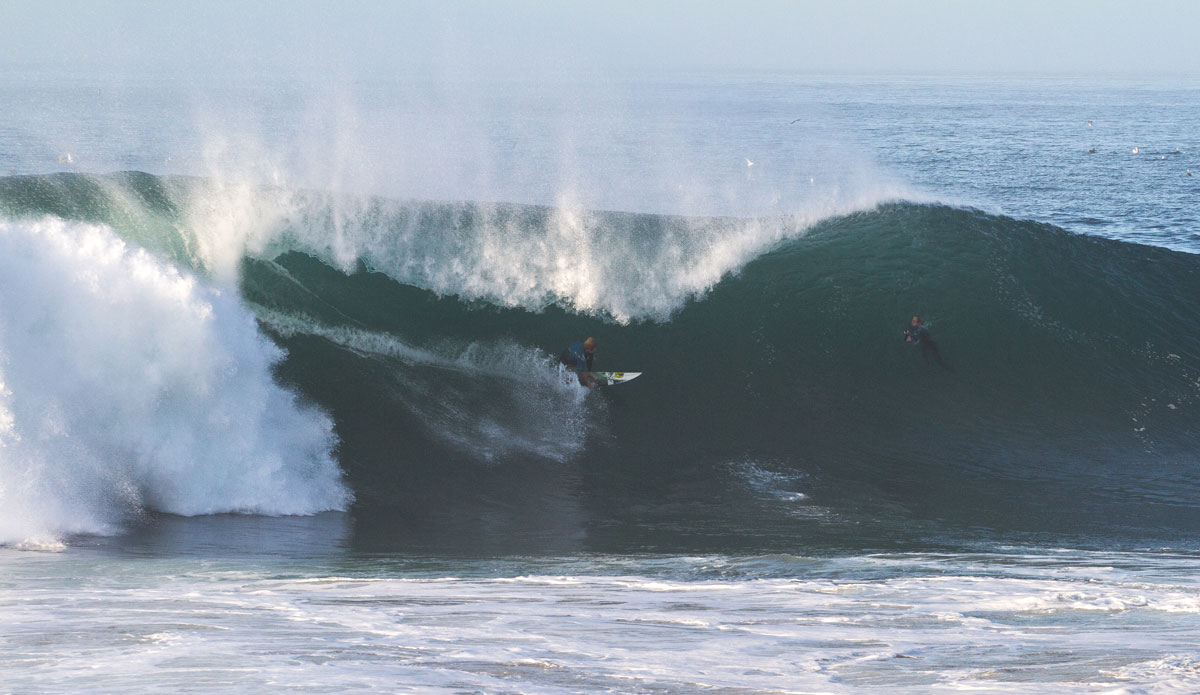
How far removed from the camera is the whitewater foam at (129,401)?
948cm

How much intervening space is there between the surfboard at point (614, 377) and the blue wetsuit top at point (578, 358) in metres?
0.17

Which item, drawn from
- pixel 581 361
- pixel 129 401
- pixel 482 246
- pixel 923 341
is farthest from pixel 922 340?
pixel 129 401

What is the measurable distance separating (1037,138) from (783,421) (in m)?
52.8

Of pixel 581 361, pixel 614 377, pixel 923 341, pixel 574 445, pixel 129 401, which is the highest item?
pixel 923 341

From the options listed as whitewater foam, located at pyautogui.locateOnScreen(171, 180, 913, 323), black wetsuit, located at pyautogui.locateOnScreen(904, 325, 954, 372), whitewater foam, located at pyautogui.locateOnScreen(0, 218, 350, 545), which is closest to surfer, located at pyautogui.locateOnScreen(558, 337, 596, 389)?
whitewater foam, located at pyautogui.locateOnScreen(171, 180, 913, 323)

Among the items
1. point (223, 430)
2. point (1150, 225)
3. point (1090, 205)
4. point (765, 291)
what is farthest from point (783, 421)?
point (1090, 205)

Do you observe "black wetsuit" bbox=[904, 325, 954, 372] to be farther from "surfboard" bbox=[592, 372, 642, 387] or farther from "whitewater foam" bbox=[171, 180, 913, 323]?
"surfboard" bbox=[592, 372, 642, 387]

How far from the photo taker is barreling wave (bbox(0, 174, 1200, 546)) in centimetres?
1054

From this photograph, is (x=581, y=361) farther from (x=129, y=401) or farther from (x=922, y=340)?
(x=129, y=401)

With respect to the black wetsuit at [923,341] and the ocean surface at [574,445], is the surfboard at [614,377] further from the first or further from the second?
the black wetsuit at [923,341]

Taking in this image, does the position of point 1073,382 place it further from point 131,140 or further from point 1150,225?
point 131,140

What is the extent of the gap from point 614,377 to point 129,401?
5111mm

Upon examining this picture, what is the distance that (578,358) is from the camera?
12.1m

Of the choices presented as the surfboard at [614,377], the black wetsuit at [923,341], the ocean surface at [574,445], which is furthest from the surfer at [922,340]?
the surfboard at [614,377]
